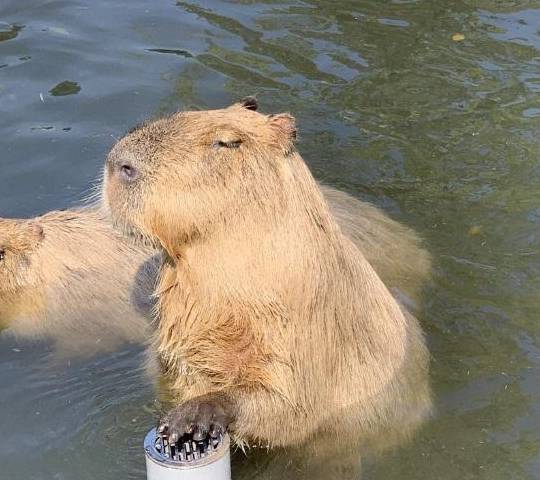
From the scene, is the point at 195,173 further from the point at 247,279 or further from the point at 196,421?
the point at 196,421

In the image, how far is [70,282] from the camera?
5059 mm

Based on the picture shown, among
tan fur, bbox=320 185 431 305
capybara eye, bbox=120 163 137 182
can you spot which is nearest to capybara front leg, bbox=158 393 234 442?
capybara eye, bbox=120 163 137 182

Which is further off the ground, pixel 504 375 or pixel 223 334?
pixel 223 334

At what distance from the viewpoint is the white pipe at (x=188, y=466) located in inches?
125

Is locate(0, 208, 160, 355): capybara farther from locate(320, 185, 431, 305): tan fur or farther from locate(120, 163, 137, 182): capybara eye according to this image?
locate(120, 163, 137, 182): capybara eye

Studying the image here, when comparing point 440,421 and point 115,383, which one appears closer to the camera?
point 440,421

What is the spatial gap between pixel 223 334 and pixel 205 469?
0.50 metres

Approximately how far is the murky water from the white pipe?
31.9 inches

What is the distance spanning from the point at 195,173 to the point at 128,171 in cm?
21

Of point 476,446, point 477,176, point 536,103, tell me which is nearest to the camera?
point 476,446

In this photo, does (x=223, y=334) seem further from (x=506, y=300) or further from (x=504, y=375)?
(x=506, y=300)

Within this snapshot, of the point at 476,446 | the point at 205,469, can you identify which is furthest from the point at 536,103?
the point at 205,469

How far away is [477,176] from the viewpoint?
582 centimetres

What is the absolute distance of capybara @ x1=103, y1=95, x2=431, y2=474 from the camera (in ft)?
11.0
